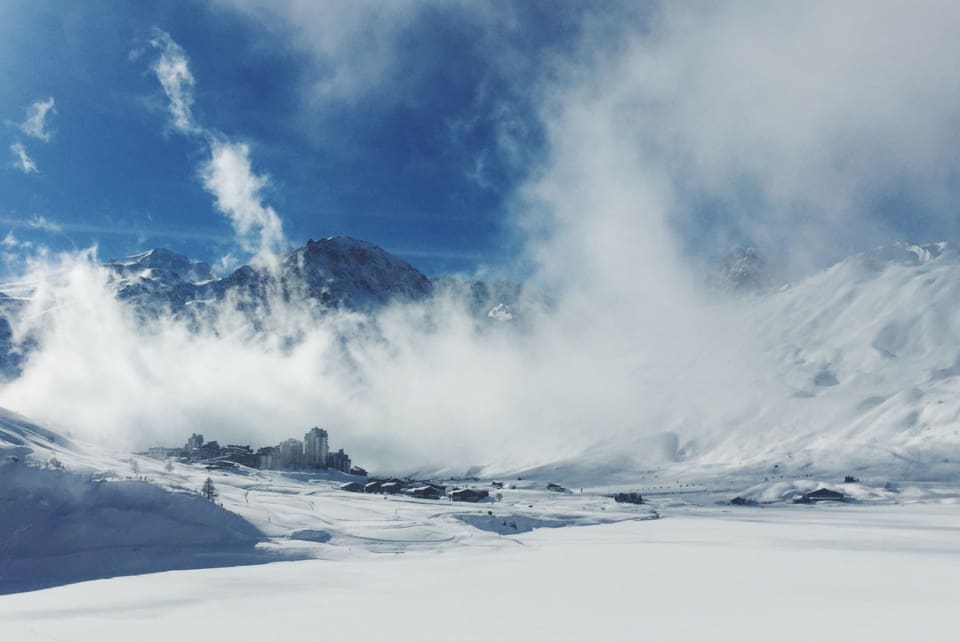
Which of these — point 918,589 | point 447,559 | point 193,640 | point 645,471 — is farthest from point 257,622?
point 645,471

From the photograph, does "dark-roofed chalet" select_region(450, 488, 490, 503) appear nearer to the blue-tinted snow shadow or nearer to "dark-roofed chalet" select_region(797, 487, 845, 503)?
"dark-roofed chalet" select_region(797, 487, 845, 503)

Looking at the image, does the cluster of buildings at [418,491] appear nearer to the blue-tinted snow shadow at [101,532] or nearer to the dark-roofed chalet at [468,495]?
the dark-roofed chalet at [468,495]

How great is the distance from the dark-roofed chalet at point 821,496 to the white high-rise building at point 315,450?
338ft

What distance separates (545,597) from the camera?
26906 millimetres

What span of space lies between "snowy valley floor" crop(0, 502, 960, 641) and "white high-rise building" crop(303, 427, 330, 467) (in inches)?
4946

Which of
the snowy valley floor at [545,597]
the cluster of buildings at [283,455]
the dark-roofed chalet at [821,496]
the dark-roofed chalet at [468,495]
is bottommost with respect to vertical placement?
the snowy valley floor at [545,597]

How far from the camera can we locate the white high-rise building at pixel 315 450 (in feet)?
550

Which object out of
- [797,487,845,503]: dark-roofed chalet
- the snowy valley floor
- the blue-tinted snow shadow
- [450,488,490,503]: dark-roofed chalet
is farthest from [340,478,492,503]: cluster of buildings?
the blue-tinted snow shadow

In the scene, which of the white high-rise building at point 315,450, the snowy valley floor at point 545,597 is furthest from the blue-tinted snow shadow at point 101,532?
the white high-rise building at point 315,450

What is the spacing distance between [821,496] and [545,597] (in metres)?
104

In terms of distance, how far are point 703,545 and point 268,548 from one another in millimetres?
28522

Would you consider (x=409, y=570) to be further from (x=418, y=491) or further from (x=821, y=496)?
(x=821, y=496)

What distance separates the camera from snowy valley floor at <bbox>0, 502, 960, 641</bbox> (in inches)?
837

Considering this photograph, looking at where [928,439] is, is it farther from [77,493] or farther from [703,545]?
[77,493]
